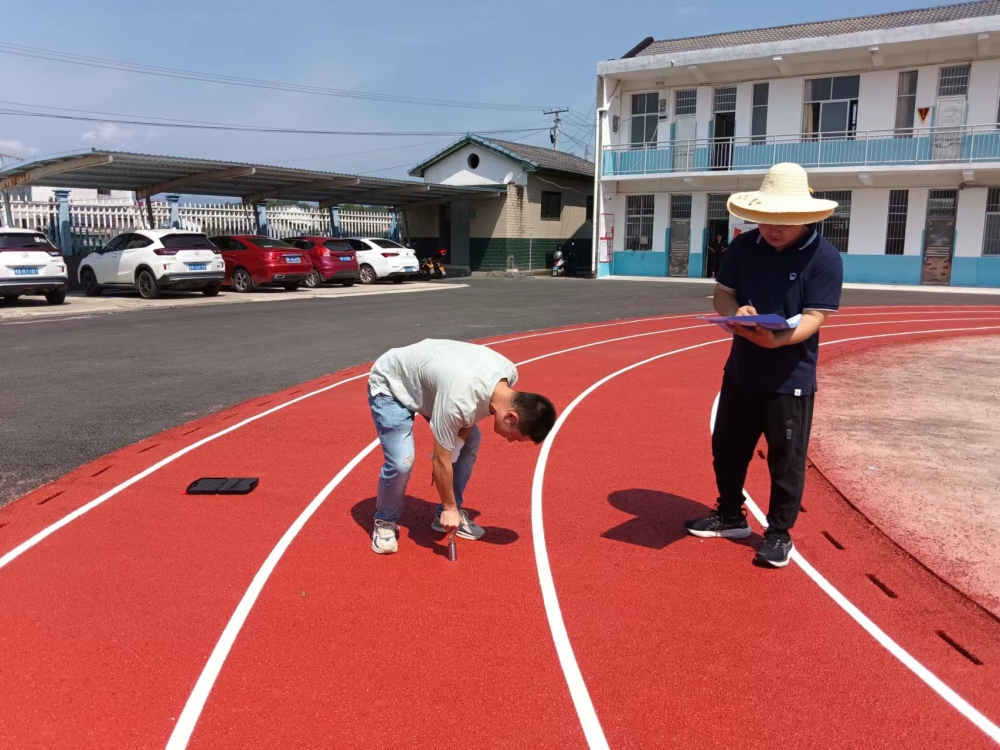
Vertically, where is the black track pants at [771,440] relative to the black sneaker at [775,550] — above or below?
above

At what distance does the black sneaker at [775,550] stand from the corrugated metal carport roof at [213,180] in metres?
19.3

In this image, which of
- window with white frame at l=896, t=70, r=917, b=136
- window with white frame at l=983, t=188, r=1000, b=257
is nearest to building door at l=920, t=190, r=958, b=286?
window with white frame at l=983, t=188, r=1000, b=257

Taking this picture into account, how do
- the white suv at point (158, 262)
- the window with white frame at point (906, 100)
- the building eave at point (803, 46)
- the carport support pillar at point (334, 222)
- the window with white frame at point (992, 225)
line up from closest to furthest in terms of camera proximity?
1. the white suv at point (158, 262)
2. the building eave at point (803, 46)
3. the window with white frame at point (992, 225)
4. the window with white frame at point (906, 100)
5. the carport support pillar at point (334, 222)

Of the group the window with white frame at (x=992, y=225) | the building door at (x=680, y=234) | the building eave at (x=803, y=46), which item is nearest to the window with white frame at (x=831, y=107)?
the building eave at (x=803, y=46)

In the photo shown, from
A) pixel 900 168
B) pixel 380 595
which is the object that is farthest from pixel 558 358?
pixel 900 168

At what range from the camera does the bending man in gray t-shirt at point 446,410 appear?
3.75 metres

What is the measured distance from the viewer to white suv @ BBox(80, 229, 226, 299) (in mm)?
19516

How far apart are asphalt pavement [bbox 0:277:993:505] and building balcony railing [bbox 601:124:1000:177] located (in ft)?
18.5

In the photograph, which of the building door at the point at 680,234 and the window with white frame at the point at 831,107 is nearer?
the window with white frame at the point at 831,107

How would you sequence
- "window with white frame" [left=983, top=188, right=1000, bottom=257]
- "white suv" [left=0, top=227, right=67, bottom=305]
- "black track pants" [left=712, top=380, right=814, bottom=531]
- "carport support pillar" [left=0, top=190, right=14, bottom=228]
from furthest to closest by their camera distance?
"window with white frame" [left=983, top=188, right=1000, bottom=257] → "carport support pillar" [left=0, top=190, right=14, bottom=228] → "white suv" [left=0, top=227, right=67, bottom=305] → "black track pants" [left=712, top=380, right=814, bottom=531]

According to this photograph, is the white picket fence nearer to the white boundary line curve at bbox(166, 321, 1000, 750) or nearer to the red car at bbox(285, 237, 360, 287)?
the red car at bbox(285, 237, 360, 287)

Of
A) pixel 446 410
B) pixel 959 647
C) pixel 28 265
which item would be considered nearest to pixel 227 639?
pixel 446 410

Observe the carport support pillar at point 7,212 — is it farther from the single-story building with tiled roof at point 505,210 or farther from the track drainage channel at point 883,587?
the track drainage channel at point 883,587

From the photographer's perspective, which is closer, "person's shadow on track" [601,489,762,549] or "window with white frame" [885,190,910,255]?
"person's shadow on track" [601,489,762,549]
